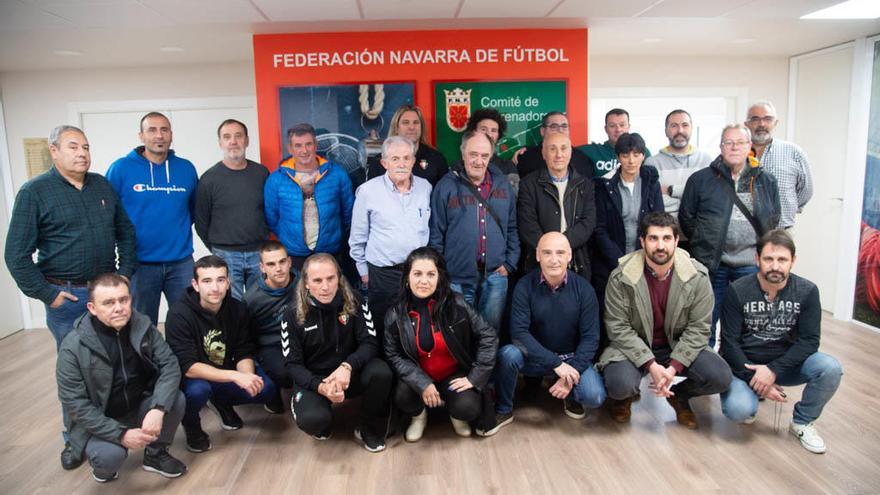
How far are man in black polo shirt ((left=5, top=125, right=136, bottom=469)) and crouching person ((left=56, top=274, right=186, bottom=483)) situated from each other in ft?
1.38

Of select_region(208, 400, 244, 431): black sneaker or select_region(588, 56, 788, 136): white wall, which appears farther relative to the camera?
select_region(588, 56, 788, 136): white wall

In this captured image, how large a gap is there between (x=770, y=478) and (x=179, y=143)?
5845 mm

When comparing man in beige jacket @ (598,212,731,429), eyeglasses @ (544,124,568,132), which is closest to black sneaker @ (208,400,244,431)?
man in beige jacket @ (598,212,731,429)

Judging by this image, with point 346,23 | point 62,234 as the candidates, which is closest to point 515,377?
point 62,234

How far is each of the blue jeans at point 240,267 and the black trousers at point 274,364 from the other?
1.58 ft

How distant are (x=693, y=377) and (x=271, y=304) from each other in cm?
240

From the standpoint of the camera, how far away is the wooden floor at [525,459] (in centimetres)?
269

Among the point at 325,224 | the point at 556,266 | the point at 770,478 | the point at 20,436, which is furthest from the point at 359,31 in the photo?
the point at 770,478

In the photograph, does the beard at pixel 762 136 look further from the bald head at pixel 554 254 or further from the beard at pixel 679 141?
the bald head at pixel 554 254

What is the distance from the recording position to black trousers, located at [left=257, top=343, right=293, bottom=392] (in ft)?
11.0

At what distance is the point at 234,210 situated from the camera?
3691 mm

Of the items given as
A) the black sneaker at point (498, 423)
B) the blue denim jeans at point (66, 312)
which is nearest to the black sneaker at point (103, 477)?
the blue denim jeans at point (66, 312)

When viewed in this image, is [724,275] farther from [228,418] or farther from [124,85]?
[124,85]

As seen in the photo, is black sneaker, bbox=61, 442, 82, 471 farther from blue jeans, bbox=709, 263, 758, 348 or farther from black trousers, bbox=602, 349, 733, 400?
blue jeans, bbox=709, 263, 758, 348
